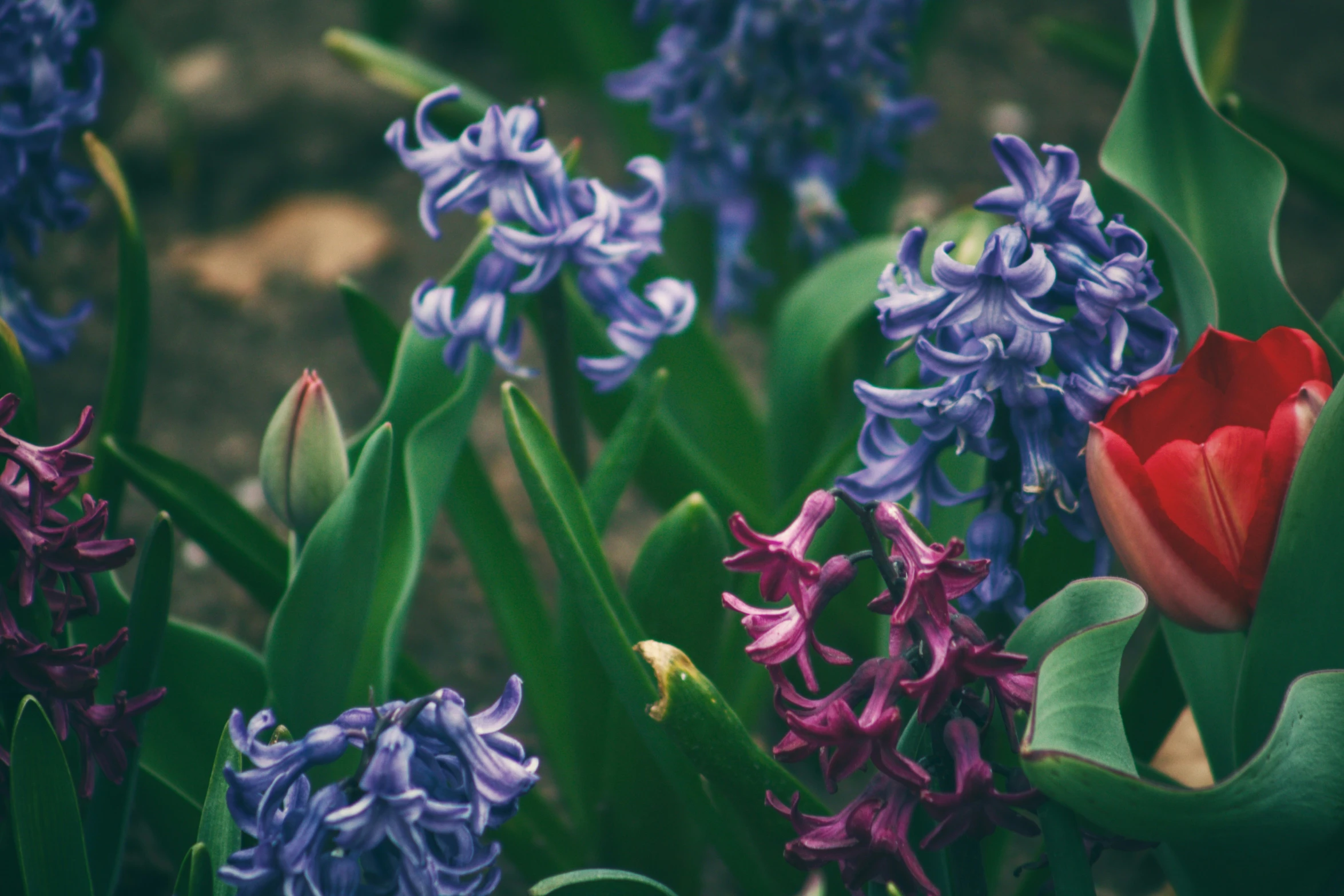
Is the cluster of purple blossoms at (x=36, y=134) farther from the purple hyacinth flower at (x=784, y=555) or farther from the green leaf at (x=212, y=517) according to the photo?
the purple hyacinth flower at (x=784, y=555)

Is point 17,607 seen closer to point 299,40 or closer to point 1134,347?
point 1134,347

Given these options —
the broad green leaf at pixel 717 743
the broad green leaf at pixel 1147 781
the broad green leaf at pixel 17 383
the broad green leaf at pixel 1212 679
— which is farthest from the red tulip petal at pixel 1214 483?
the broad green leaf at pixel 17 383

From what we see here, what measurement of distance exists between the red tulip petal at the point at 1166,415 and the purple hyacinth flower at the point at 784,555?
0.26 metres

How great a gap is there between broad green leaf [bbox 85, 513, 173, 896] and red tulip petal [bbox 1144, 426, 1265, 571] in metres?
0.85

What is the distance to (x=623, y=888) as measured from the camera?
950mm

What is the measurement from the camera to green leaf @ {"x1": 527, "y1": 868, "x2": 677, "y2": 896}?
34.8 inches

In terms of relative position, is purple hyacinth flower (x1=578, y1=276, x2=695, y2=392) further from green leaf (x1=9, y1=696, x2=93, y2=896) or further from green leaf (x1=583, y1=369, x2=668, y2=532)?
green leaf (x1=9, y1=696, x2=93, y2=896)

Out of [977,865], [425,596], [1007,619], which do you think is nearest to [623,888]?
[977,865]

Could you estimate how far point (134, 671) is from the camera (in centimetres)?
102

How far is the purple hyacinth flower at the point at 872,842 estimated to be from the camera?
750 millimetres

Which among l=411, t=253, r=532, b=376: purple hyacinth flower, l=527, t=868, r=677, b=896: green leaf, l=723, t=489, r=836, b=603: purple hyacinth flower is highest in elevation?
l=723, t=489, r=836, b=603: purple hyacinth flower

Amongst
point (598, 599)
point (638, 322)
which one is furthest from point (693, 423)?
point (598, 599)

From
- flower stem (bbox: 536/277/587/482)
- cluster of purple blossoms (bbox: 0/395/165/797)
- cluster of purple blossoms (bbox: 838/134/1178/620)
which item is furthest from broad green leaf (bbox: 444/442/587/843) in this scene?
cluster of purple blossoms (bbox: 838/134/1178/620)

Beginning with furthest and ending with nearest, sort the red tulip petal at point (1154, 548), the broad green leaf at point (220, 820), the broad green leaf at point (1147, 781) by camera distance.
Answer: the broad green leaf at point (220, 820) < the red tulip petal at point (1154, 548) < the broad green leaf at point (1147, 781)
